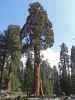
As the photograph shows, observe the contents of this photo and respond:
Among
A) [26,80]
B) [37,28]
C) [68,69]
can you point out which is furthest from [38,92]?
[68,69]

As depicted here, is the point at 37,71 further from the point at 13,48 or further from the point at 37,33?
the point at 13,48

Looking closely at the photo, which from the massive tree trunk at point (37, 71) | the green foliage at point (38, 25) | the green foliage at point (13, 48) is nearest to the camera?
the massive tree trunk at point (37, 71)

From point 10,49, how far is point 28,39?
48.9 feet

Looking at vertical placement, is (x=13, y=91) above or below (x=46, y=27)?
below

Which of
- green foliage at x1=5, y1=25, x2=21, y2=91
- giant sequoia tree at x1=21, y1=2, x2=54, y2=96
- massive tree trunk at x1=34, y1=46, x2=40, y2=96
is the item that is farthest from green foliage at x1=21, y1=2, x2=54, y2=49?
green foliage at x1=5, y1=25, x2=21, y2=91

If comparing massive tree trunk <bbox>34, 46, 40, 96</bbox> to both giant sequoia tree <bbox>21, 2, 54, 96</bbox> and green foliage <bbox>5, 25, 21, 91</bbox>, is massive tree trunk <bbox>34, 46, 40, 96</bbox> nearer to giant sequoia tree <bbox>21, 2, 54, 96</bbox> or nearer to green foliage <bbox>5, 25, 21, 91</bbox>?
giant sequoia tree <bbox>21, 2, 54, 96</bbox>

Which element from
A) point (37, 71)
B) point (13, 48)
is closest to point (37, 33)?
point (37, 71)

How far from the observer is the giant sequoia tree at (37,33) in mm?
55500

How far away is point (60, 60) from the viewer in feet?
370

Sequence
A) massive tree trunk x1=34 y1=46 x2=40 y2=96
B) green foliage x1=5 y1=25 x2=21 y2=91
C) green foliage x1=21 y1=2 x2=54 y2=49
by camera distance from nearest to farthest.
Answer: massive tree trunk x1=34 y1=46 x2=40 y2=96 → green foliage x1=21 y1=2 x2=54 y2=49 → green foliage x1=5 y1=25 x2=21 y2=91

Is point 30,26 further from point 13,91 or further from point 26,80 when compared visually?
point 26,80

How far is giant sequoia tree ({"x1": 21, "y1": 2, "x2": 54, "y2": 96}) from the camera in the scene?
182 feet

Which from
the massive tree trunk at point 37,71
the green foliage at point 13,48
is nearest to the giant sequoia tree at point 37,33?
the massive tree trunk at point 37,71

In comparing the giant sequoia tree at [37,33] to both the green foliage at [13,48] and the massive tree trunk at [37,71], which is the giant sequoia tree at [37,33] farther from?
the green foliage at [13,48]
